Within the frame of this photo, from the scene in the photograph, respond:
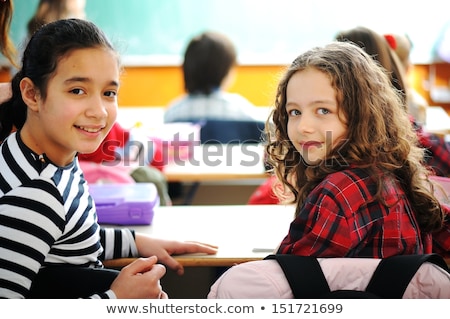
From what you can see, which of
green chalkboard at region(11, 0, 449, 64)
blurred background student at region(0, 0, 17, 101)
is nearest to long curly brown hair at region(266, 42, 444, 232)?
blurred background student at region(0, 0, 17, 101)

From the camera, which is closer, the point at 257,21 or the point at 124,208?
the point at 124,208

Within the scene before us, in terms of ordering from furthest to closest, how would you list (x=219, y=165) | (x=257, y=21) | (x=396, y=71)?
(x=257, y=21), (x=219, y=165), (x=396, y=71)

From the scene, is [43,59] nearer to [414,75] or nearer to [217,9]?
[217,9]

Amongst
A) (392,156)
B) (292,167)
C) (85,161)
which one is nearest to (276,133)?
(292,167)

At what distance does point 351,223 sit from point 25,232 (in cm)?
62

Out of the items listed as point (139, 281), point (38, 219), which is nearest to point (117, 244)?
point (139, 281)

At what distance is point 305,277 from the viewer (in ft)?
3.92

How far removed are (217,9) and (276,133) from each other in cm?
382

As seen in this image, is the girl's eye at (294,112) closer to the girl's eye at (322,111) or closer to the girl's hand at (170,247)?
the girl's eye at (322,111)

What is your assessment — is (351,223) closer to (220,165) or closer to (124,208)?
(124,208)

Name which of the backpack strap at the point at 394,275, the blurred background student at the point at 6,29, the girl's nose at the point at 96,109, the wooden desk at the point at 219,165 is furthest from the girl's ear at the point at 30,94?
the wooden desk at the point at 219,165

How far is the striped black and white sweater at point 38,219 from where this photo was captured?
1173 mm

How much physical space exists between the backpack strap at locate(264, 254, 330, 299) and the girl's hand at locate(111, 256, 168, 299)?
28cm

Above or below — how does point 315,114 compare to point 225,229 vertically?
above
